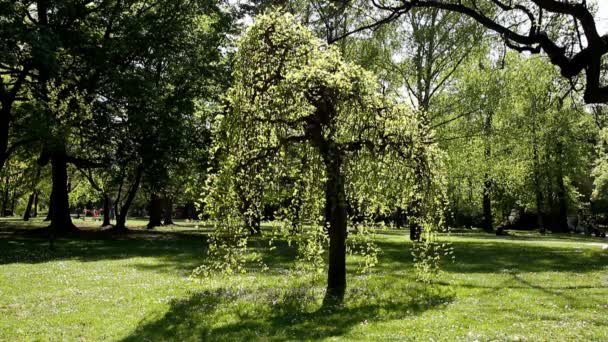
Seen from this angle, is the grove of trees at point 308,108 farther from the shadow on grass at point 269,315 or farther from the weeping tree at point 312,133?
the shadow on grass at point 269,315

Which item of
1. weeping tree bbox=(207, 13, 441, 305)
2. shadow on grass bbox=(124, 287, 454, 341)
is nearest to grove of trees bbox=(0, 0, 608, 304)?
weeping tree bbox=(207, 13, 441, 305)

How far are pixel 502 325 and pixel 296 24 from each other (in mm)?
8190

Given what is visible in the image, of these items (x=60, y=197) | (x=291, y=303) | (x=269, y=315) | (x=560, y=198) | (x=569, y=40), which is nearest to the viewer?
(x=269, y=315)

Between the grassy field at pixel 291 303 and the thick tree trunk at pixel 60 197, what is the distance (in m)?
11.9

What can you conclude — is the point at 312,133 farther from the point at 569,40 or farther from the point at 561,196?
the point at 561,196

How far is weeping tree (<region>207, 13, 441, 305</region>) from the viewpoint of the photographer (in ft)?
38.4

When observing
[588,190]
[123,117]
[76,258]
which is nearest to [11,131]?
[123,117]

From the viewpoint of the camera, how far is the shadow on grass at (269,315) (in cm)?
1068

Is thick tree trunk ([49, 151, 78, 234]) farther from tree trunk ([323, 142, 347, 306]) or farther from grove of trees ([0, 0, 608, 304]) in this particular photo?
tree trunk ([323, 142, 347, 306])

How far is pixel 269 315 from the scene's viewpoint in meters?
12.3

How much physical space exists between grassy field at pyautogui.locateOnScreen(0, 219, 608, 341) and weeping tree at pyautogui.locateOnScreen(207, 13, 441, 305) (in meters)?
2.37

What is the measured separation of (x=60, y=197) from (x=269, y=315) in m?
27.4

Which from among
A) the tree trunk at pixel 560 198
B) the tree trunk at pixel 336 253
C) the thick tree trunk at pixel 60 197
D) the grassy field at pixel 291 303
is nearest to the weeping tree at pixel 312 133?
the tree trunk at pixel 336 253

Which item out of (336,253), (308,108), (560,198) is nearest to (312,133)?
(308,108)
